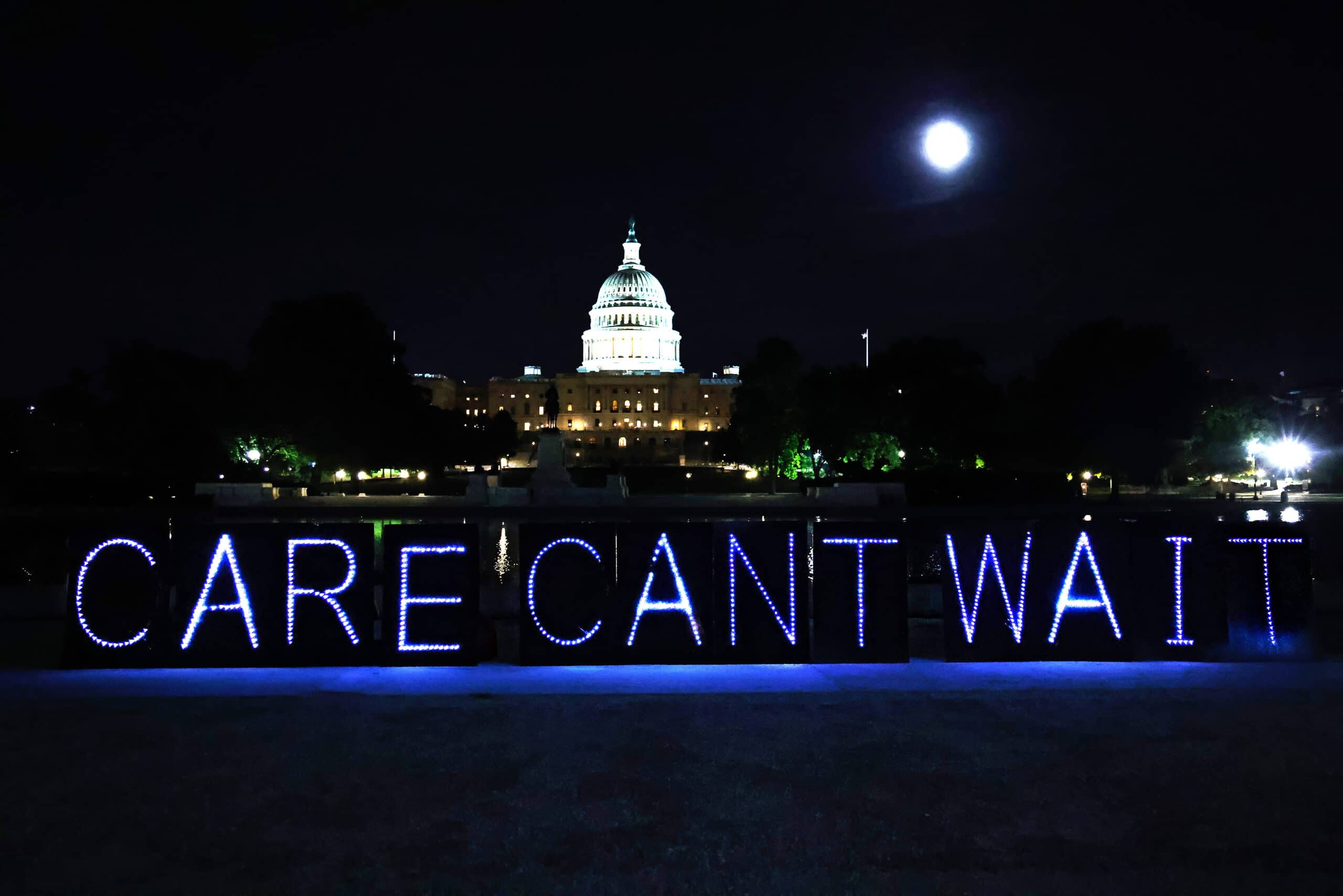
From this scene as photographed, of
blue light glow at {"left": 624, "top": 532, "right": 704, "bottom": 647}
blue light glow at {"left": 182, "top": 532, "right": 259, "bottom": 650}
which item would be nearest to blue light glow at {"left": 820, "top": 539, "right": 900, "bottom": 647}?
blue light glow at {"left": 624, "top": 532, "right": 704, "bottom": 647}

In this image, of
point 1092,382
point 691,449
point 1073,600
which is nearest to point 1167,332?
point 1092,382

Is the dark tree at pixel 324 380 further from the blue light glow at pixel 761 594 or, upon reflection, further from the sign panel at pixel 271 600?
the blue light glow at pixel 761 594

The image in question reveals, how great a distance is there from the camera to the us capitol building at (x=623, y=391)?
144 m

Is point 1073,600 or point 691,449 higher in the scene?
point 691,449

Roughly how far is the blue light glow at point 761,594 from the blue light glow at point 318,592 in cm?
300

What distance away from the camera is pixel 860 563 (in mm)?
8641

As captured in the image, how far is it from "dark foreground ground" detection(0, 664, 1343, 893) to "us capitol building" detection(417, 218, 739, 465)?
128 metres

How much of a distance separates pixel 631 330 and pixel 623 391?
11557 mm

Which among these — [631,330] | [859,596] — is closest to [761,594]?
[859,596]

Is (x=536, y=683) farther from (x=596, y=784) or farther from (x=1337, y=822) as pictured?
(x=1337, y=822)

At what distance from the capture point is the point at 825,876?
466cm

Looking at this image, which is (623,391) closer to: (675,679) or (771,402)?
(771,402)

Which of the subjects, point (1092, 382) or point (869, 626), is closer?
point (869, 626)

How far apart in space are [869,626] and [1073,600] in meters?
1.69
